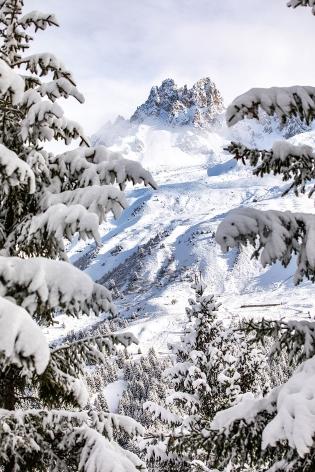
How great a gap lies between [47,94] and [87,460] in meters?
4.83

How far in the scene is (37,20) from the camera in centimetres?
761

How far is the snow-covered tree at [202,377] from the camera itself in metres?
17.8

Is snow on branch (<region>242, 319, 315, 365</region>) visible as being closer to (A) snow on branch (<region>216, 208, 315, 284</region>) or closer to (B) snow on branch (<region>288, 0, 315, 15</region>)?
(A) snow on branch (<region>216, 208, 315, 284</region>)

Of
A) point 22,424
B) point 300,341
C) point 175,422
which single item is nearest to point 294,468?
point 300,341

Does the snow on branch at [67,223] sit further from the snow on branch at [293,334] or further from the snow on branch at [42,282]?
the snow on branch at [293,334]

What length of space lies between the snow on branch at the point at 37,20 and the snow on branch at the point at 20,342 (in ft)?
18.8

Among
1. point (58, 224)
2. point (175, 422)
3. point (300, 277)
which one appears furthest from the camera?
point (175, 422)

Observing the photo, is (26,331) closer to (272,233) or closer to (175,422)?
(272,233)

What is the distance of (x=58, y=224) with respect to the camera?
4969 millimetres

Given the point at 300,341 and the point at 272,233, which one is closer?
the point at 272,233

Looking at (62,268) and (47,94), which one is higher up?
(47,94)

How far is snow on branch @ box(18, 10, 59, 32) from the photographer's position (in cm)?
754

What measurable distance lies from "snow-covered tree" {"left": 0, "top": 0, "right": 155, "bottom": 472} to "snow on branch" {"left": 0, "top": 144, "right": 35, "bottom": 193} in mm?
11

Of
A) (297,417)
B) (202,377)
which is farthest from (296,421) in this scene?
(202,377)
